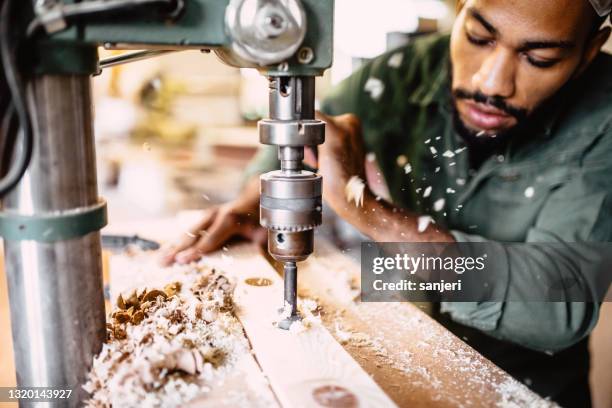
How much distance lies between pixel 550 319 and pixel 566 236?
22 cm

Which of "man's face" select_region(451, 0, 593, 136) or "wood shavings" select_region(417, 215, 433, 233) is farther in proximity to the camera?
"wood shavings" select_region(417, 215, 433, 233)

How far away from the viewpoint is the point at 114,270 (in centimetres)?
117

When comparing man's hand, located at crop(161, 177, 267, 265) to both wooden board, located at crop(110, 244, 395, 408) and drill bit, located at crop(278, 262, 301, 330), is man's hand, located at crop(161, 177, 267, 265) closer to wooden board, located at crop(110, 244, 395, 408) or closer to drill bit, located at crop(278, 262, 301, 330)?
wooden board, located at crop(110, 244, 395, 408)

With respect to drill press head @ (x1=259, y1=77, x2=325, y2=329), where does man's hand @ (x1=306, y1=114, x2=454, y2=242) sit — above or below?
below

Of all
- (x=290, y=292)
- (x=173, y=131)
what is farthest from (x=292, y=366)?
(x=173, y=131)

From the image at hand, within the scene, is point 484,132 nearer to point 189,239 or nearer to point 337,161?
point 337,161

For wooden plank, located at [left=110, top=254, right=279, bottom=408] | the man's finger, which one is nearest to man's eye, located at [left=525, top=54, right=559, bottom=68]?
the man's finger

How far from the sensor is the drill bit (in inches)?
30.1

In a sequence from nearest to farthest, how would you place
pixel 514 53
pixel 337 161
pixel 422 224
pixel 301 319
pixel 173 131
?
pixel 301 319, pixel 514 53, pixel 422 224, pixel 337 161, pixel 173 131

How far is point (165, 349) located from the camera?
0.65m

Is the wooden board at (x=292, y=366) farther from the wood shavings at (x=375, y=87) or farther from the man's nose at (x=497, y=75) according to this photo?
the wood shavings at (x=375, y=87)

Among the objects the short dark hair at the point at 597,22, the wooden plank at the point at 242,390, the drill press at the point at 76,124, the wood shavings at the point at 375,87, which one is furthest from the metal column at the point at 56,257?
the wood shavings at the point at 375,87

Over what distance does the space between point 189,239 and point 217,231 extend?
0.07 meters

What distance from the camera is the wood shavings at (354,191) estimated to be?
1.44 metres
